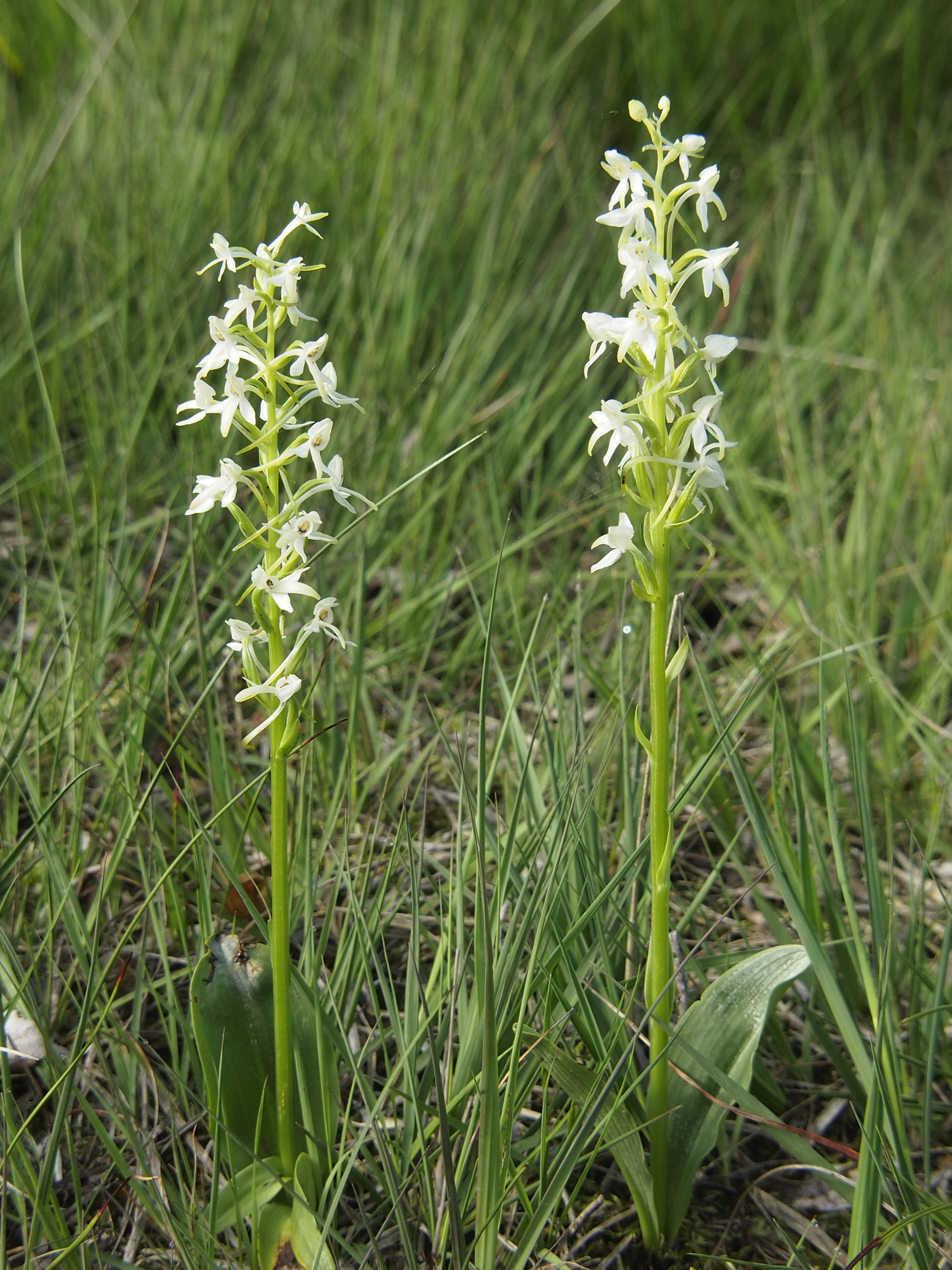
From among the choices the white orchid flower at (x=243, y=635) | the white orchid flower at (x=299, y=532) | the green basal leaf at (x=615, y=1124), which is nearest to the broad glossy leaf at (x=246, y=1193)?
the green basal leaf at (x=615, y=1124)

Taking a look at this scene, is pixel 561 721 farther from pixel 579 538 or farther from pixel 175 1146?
pixel 579 538

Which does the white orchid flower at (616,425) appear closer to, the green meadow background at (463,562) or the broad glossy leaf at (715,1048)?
the green meadow background at (463,562)

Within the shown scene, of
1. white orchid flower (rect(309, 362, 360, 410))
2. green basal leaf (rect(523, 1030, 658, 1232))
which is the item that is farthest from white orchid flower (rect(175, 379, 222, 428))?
green basal leaf (rect(523, 1030, 658, 1232))

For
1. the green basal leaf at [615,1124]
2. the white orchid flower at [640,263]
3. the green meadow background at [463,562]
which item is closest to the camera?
the white orchid flower at [640,263]

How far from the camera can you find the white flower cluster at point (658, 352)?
3.38ft

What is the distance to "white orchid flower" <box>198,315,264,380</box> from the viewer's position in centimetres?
105

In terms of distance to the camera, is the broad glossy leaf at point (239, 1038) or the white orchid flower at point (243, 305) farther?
the broad glossy leaf at point (239, 1038)

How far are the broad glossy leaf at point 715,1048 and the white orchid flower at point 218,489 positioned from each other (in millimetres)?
787

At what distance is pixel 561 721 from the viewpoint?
4.51 feet

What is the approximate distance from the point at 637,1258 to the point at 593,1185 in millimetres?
99

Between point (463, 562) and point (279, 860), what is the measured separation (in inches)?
38.8

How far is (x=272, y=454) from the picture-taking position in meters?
1.07

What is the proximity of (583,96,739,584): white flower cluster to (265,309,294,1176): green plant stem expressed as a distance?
346mm

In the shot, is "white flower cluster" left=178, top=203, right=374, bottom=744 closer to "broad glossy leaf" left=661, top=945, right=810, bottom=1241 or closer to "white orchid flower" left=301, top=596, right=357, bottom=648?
"white orchid flower" left=301, top=596, right=357, bottom=648
